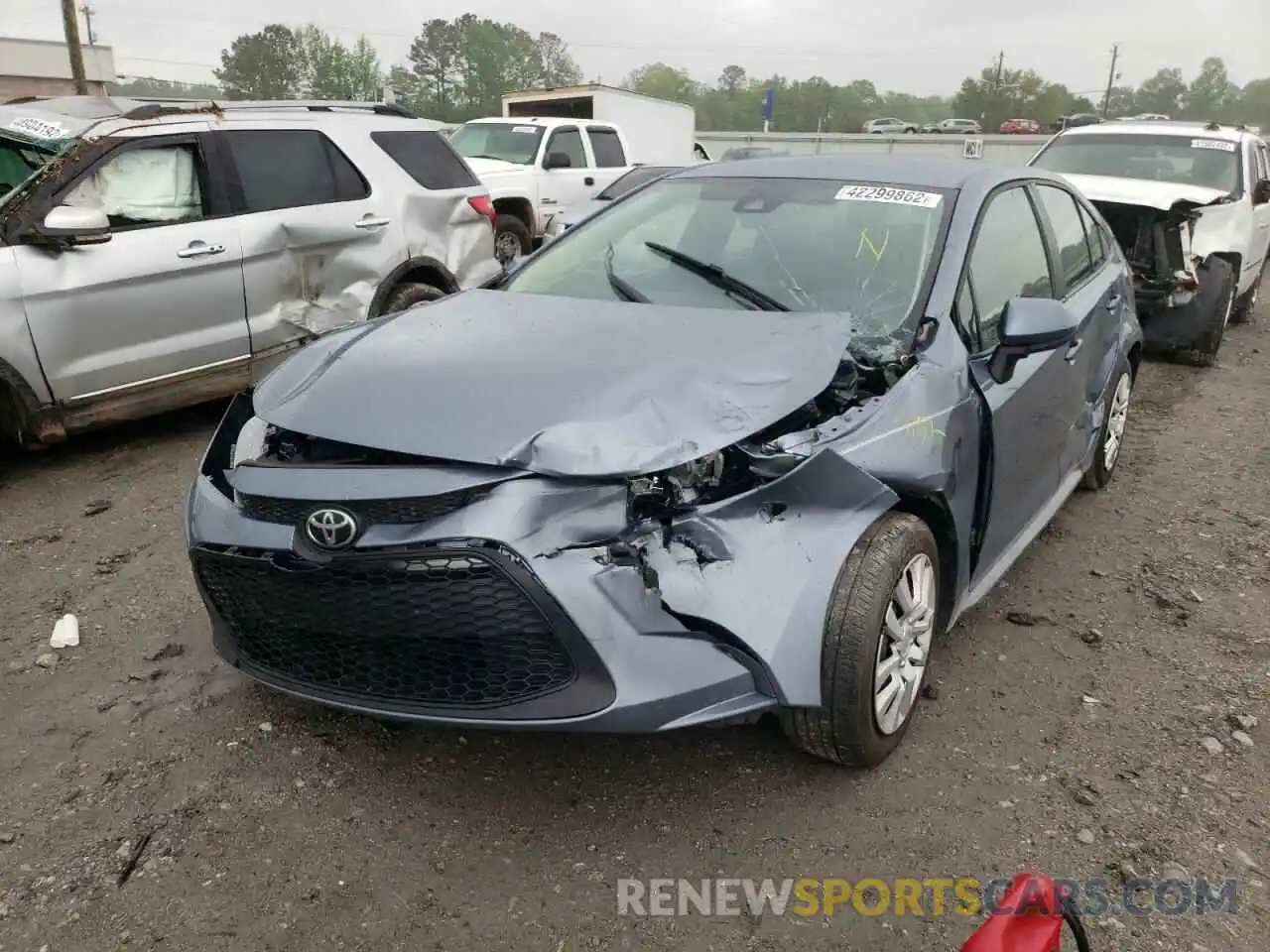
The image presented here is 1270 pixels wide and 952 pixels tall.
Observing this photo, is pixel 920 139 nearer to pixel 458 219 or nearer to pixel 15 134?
pixel 458 219

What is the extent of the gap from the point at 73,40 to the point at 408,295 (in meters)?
22.9

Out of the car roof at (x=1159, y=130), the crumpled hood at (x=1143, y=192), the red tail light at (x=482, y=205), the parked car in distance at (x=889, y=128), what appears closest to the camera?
the red tail light at (x=482, y=205)

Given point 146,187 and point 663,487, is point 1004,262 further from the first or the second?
point 146,187

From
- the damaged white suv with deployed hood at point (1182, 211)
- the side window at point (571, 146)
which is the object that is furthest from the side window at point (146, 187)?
the side window at point (571, 146)

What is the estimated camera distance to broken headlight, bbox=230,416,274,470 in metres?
2.80

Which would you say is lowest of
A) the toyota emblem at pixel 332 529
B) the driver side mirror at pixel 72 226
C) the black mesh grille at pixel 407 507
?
the toyota emblem at pixel 332 529

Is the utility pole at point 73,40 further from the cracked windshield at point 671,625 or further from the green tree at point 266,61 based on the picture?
the green tree at point 266,61

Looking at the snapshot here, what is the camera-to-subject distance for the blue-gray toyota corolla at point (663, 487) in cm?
229

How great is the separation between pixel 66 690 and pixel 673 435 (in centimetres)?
225

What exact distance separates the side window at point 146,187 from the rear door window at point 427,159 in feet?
4.52

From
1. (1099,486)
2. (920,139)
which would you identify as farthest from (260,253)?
(920,139)

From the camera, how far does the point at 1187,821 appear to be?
2629mm

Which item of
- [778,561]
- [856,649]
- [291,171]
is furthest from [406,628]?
[291,171]

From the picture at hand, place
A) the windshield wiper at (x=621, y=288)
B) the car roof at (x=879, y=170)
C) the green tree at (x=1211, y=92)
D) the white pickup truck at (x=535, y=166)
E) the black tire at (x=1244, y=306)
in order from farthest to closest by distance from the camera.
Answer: the green tree at (x=1211, y=92) → the white pickup truck at (x=535, y=166) → the black tire at (x=1244, y=306) → the car roof at (x=879, y=170) → the windshield wiper at (x=621, y=288)
